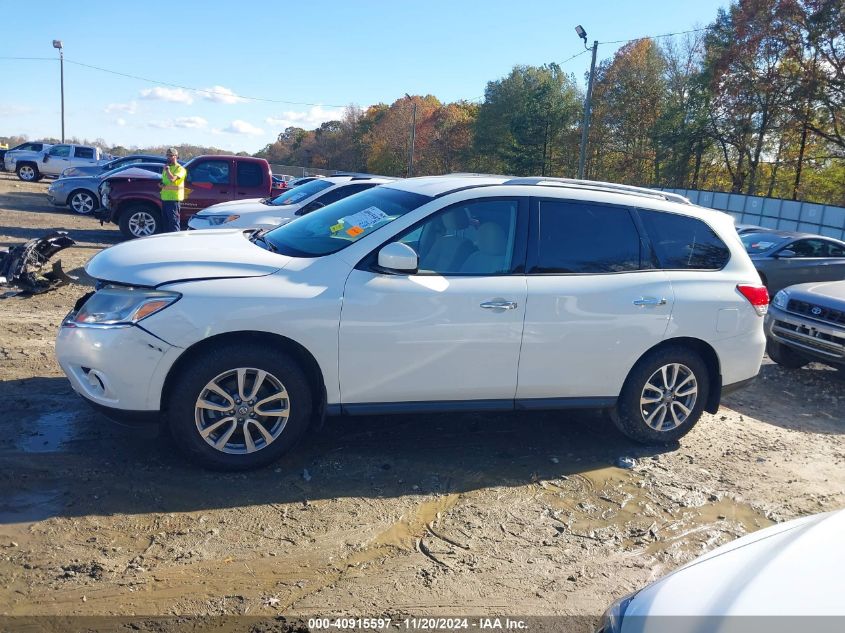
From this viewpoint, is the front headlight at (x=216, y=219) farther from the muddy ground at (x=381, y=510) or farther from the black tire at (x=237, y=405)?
the black tire at (x=237, y=405)

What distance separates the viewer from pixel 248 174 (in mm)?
14656

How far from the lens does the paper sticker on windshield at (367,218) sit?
15.5 feet

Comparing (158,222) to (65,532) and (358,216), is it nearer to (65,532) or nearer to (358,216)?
(358,216)

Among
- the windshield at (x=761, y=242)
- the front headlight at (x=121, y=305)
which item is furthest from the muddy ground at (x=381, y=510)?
the windshield at (x=761, y=242)

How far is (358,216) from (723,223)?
9.48ft

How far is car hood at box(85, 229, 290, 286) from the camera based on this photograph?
4.21 m

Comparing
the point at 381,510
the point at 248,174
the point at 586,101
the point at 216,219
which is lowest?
the point at 381,510

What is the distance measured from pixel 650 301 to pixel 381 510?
2403 mm

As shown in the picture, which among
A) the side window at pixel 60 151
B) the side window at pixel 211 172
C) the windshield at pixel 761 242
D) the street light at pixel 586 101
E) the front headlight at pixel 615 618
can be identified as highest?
the street light at pixel 586 101

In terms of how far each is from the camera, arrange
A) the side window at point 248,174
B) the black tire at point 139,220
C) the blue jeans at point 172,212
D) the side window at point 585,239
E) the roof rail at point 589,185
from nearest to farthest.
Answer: the side window at point 585,239 → the roof rail at point 589,185 → the blue jeans at point 172,212 → the black tire at point 139,220 → the side window at point 248,174

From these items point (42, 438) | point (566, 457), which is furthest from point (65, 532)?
point (566, 457)

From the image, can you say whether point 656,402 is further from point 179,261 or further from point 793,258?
point 793,258

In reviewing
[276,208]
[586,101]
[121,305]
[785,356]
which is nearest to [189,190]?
[276,208]

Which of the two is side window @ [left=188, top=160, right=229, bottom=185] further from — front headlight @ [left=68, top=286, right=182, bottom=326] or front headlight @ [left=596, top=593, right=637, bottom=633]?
front headlight @ [left=596, top=593, right=637, bottom=633]
